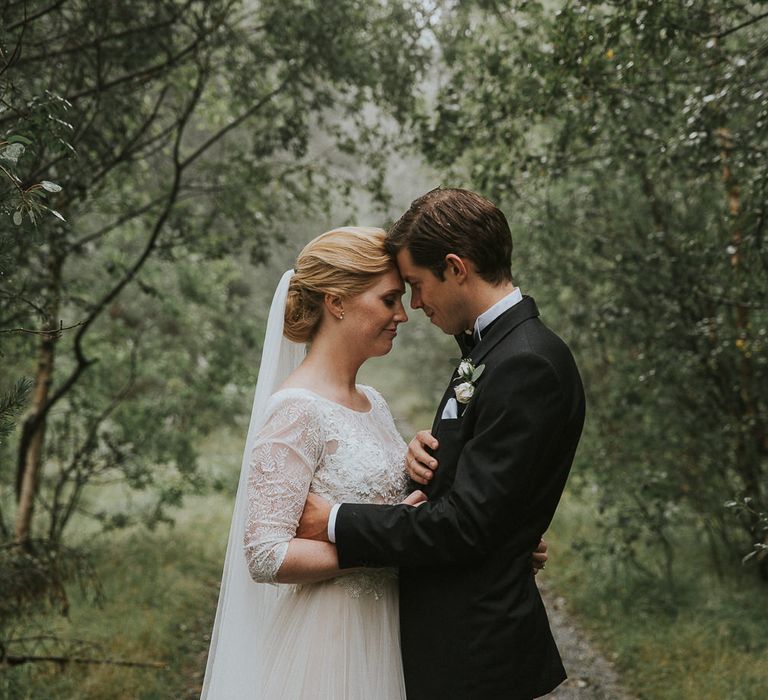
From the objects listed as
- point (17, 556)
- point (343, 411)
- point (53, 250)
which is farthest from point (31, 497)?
point (343, 411)

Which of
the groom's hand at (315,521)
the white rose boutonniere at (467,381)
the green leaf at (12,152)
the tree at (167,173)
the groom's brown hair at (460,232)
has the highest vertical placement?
the tree at (167,173)

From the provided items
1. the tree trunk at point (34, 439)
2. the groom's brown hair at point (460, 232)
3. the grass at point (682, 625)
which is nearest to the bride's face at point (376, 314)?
the groom's brown hair at point (460, 232)

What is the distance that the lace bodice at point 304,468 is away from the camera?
2.42m

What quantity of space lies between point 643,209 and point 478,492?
18.3 feet

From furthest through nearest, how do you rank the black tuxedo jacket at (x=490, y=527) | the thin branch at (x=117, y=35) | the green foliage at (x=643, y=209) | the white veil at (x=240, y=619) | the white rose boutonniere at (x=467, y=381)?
the thin branch at (x=117, y=35) → the green foliage at (x=643, y=209) → the white veil at (x=240, y=619) → the white rose boutonniere at (x=467, y=381) → the black tuxedo jacket at (x=490, y=527)

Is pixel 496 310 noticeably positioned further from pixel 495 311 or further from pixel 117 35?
pixel 117 35

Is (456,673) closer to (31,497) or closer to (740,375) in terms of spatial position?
(740,375)

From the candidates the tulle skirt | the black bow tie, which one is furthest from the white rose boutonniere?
the tulle skirt

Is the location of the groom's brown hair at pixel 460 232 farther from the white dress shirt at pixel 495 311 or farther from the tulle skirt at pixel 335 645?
the tulle skirt at pixel 335 645

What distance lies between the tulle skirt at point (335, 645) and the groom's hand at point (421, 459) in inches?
16.3

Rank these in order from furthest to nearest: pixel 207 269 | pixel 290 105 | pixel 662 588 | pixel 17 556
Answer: pixel 207 269 < pixel 290 105 < pixel 662 588 < pixel 17 556

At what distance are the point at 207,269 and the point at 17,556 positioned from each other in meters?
5.20

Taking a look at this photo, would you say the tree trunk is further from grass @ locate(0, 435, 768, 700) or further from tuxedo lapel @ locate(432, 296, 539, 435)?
tuxedo lapel @ locate(432, 296, 539, 435)

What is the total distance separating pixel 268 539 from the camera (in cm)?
240
